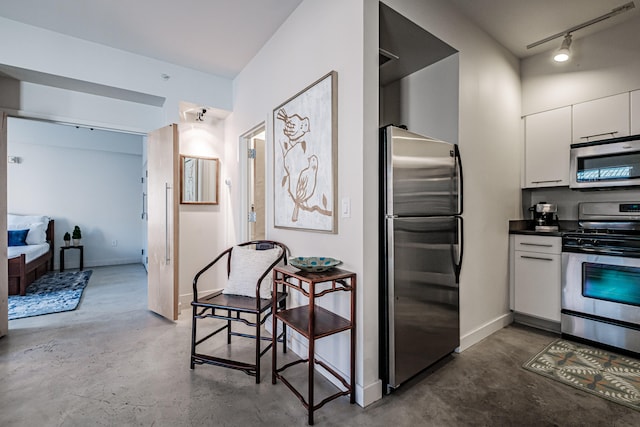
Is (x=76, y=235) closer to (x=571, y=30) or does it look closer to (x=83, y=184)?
(x=83, y=184)

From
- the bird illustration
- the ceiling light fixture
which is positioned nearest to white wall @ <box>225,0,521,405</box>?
the bird illustration

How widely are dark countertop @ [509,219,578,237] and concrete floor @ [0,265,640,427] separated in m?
0.97

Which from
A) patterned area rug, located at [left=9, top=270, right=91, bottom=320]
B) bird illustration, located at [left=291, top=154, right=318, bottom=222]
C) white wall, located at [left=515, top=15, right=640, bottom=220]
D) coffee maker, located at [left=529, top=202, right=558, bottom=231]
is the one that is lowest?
patterned area rug, located at [left=9, top=270, right=91, bottom=320]

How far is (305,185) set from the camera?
2.29m

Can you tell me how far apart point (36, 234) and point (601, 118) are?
26.7 ft

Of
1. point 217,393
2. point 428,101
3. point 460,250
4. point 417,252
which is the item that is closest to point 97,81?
point 217,393

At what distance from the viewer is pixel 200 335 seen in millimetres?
2809

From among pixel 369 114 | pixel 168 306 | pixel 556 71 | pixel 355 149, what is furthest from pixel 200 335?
pixel 556 71

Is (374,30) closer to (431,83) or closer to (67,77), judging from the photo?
(431,83)

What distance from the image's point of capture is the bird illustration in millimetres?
2188

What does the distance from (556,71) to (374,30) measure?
242 cm

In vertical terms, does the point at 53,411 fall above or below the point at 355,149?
below

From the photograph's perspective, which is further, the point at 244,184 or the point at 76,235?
the point at 76,235

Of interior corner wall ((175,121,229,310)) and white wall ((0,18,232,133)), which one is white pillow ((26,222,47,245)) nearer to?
white wall ((0,18,232,133))
